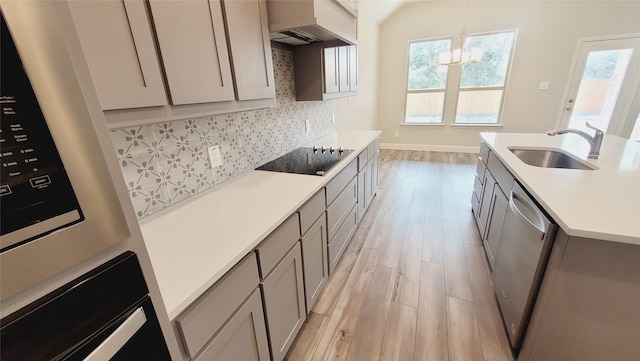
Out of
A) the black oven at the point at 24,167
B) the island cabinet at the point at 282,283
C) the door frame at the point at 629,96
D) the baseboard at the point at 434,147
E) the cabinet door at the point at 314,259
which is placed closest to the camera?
the black oven at the point at 24,167

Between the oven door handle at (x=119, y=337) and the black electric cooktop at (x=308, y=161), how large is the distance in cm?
120

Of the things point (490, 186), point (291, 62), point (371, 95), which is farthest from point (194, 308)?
point (371, 95)

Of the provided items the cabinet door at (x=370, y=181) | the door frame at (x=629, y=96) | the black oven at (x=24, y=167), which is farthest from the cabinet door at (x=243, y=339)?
the door frame at (x=629, y=96)

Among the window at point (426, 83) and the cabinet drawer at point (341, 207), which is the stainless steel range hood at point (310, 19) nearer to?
the cabinet drawer at point (341, 207)

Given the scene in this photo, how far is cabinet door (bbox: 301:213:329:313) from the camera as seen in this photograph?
4.89ft

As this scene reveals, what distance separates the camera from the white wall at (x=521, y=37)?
4.16 metres

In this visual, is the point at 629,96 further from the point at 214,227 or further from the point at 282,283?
the point at 214,227

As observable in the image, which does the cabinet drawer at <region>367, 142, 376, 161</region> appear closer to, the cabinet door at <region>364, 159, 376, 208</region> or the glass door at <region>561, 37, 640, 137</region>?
the cabinet door at <region>364, 159, 376, 208</region>

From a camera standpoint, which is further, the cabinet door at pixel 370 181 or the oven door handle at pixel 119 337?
the cabinet door at pixel 370 181

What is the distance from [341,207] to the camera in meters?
2.05

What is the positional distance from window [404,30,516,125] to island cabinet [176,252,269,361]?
5268 millimetres

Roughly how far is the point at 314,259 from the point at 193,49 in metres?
1.24

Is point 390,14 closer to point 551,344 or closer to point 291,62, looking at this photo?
point 291,62

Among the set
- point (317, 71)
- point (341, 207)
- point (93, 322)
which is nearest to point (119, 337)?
point (93, 322)
